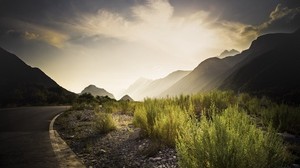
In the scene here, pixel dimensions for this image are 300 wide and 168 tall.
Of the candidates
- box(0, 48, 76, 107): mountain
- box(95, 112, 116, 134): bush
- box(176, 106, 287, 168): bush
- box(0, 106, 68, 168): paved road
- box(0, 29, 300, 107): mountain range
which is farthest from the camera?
box(0, 48, 76, 107): mountain

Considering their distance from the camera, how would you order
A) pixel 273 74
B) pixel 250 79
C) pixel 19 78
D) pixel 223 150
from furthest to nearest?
pixel 250 79 → pixel 273 74 → pixel 19 78 → pixel 223 150

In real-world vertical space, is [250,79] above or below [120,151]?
above

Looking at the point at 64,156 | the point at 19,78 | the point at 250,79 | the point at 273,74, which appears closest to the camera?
the point at 64,156

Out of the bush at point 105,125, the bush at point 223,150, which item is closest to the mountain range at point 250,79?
the bush at point 105,125

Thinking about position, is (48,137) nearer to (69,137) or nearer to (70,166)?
(69,137)

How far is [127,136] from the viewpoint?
9.31 m

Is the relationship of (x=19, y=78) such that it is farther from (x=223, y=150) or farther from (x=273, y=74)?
(x=273, y=74)

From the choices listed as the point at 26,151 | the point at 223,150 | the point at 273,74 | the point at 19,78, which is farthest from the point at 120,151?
the point at 273,74

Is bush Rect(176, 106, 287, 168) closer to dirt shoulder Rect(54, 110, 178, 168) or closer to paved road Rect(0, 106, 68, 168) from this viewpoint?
dirt shoulder Rect(54, 110, 178, 168)

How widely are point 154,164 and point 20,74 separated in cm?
9730

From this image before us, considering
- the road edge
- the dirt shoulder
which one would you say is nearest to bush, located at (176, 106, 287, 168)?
the dirt shoulder

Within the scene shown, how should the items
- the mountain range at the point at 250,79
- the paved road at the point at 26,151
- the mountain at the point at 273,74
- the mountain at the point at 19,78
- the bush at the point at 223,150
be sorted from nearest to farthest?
1. the bush at the point at 223,150
2. the paved road at the point at 26,151
3. the mountain range at the point at 250,79
4. the mountain at the point at 19,78
5. the mountain at the point at 273,74

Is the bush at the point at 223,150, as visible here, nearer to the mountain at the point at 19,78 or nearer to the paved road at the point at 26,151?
the paved road at the point at 26,151

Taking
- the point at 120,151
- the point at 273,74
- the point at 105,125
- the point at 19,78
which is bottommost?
the point at 120,151
